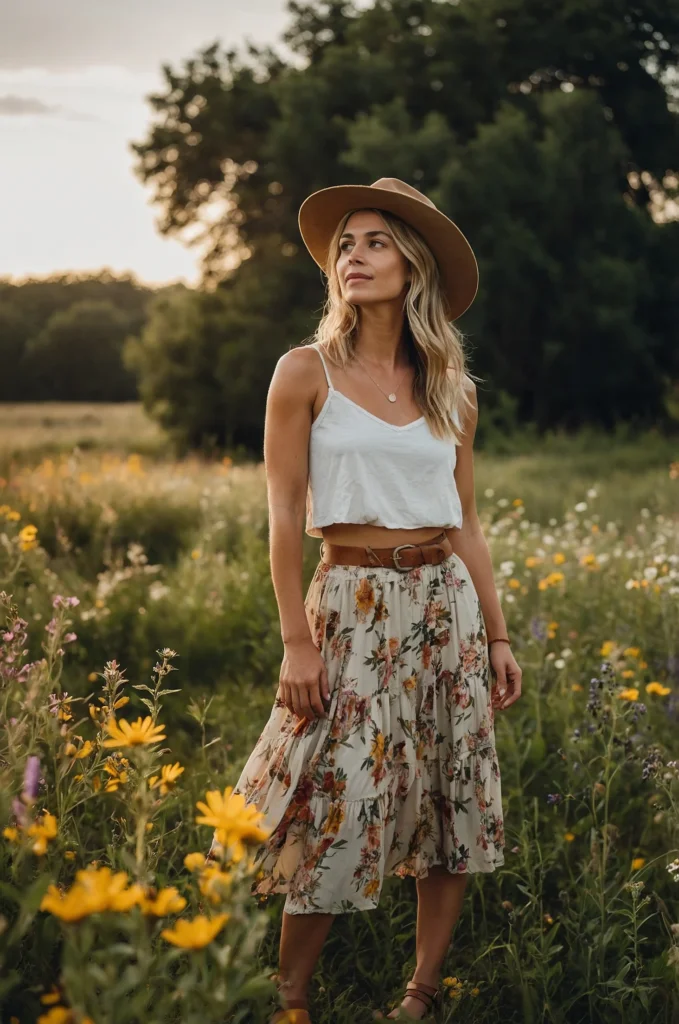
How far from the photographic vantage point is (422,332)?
2459 mm

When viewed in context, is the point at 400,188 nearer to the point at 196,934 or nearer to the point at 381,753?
the point at 381,753

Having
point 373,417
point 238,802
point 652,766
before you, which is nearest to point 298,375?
point 373,417

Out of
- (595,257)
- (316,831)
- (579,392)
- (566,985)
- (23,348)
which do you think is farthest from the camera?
(23,348)

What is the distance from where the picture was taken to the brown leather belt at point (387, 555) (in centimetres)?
226

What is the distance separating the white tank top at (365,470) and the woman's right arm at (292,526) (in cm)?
5

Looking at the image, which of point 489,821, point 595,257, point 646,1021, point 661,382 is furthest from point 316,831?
point 661,382

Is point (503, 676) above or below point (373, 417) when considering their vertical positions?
below

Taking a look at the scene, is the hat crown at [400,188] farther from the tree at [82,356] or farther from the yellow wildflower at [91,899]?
the tree at [82,356]

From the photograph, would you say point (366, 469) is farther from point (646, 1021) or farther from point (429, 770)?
point (646, 1021)

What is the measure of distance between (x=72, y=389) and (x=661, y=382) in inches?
638

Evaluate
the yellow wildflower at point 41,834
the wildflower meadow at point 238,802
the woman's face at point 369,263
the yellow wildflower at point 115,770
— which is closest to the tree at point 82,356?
the wildflower meadow at point 238,802

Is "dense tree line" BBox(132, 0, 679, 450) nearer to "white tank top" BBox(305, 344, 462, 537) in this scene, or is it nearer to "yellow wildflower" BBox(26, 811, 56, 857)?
"white tank top" BBox(305, 344, 462, 537)

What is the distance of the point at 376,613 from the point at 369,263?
3.10 ft

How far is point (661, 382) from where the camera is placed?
18.6 m
